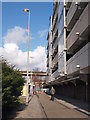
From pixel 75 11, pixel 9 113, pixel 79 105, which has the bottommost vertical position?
pixel 79 105

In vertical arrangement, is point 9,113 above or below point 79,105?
above

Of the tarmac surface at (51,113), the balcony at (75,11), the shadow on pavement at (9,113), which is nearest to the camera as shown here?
the shadow on pavement at (9,113)

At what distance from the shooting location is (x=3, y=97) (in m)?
10.8

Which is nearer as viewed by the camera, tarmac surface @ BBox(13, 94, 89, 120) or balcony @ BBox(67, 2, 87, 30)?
tarmac surface @ BBox(13, 94, 89, 120)

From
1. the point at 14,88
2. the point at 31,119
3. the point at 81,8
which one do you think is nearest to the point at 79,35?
the point at 81,8

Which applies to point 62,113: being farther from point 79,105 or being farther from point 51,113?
point 79,105

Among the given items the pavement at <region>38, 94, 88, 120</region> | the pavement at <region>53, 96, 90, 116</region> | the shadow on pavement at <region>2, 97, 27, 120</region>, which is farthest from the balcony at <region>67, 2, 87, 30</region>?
the shadow on pavement at <region>2, 97, 27, 120</region>

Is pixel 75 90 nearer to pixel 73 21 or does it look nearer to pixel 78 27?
pixel 73 21

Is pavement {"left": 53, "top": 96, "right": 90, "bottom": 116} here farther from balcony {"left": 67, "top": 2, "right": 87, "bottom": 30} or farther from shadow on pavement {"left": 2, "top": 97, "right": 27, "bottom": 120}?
balcony {"left": 67, "top": 2, "right": 87, "bottom": 30}

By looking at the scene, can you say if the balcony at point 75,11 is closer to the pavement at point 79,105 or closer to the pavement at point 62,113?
the pavement at point 79,105

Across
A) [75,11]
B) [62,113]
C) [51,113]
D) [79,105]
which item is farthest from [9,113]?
[75,11]

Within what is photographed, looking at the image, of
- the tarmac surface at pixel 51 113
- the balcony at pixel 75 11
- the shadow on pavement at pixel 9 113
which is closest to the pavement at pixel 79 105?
the tarmac surface at pixel 51 113

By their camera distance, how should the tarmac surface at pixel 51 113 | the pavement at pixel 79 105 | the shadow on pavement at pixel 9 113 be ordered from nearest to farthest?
1. the shadow on pavement at pixel 9 113
2. the tarmac surface at pixel 51 113
3. the pavement at pixel 79 105

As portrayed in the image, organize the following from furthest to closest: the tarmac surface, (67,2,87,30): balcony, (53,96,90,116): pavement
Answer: (67,2,87,30): balcony, (53,96,90,116): pavement, the tarmac surface
